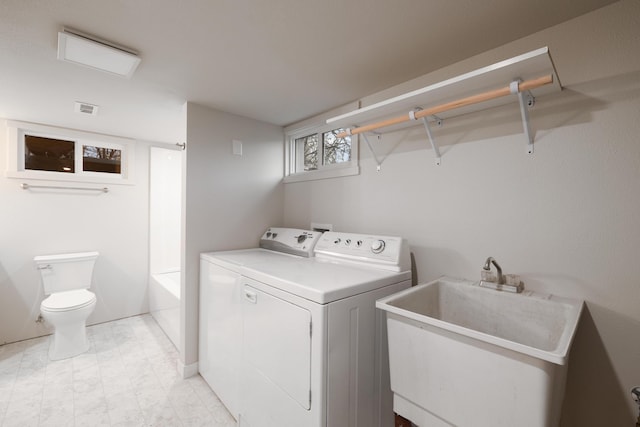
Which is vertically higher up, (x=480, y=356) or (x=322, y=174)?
(x=322, y=174)

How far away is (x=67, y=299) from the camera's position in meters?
2.59

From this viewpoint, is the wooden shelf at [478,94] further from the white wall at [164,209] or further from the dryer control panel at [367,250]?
the white wall at [164,209]

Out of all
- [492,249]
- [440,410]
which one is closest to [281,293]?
[440,410]

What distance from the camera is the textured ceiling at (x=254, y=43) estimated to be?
1160 mm

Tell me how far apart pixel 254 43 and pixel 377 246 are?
1.29 meters

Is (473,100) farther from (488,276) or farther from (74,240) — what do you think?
(74,240)

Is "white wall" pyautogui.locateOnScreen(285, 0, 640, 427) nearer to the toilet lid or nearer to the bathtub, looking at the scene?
the bathtub

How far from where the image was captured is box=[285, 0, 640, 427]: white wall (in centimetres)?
110

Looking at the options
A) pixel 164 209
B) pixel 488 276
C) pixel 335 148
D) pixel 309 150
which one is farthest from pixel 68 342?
pixel 488 276

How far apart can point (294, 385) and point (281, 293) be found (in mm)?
413

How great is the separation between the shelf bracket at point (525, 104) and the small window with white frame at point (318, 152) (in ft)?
3.48

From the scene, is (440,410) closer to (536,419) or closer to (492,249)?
(536,419)

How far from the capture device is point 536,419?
82 cm

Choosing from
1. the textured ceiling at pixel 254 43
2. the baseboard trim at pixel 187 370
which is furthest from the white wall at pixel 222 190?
the textured ceiling at pixel 254 43
